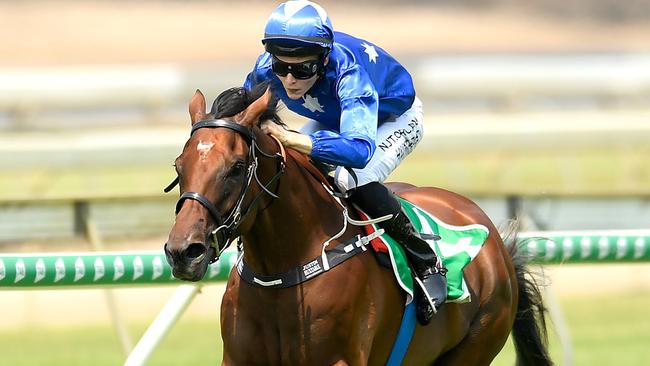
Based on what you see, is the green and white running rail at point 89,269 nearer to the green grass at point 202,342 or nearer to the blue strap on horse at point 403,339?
the blue strap on horse at point 403,339

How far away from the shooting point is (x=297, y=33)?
14.3 feet

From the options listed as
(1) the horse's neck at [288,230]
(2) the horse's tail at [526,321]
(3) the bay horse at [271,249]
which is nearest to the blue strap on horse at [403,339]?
(3) the bay horse at [271,249]

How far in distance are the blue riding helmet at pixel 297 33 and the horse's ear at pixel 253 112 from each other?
0.29 m

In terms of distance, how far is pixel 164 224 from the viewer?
28.7ft

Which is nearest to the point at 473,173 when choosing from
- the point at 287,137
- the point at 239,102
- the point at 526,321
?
the point at 526,321

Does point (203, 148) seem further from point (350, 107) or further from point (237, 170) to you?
point (350, 107)

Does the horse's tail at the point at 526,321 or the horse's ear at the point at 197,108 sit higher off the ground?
the horse's ear at the point at 197,108

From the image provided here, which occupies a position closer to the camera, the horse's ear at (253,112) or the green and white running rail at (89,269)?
the horse's ear at (253,112)

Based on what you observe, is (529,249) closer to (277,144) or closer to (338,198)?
(338,198)

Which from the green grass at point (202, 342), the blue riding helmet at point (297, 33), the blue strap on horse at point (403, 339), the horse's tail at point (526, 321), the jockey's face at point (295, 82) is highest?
the blue riding helmet at point (297, 33)

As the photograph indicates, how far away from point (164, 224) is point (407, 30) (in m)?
41.8

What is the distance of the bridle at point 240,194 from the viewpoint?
3.81 m

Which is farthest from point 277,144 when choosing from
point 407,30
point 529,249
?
point 407,30

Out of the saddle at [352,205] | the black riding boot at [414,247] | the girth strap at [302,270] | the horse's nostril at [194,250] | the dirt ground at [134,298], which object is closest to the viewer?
the horse's nostril at [194,250]
